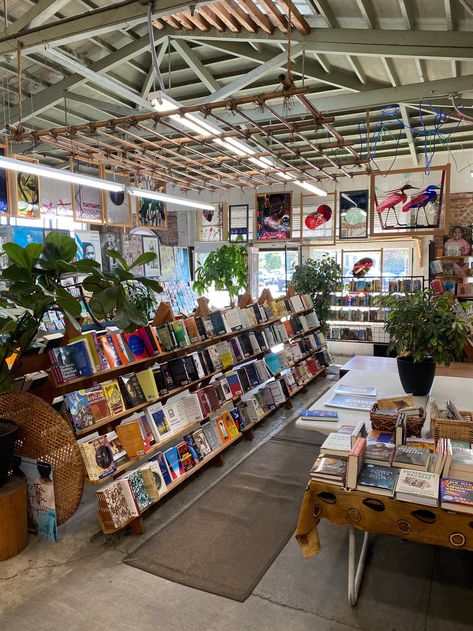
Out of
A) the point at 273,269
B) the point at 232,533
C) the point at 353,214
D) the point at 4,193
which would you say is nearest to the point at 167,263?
the point at 273,269

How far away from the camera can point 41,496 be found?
10.9ft

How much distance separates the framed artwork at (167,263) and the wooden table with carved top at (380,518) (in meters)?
9.93

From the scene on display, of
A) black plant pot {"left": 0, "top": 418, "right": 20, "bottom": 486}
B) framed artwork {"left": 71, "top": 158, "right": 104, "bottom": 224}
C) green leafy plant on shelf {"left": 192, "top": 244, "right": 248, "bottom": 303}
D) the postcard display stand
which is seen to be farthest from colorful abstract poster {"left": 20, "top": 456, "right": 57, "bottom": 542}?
green leafy plant on shelf {"left": 192, "top": 244, "right": 248, "bottom": 303}

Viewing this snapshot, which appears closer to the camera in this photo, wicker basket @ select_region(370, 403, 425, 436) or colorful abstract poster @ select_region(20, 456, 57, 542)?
wicker basket @ select_region(370, 403, 425, 436)

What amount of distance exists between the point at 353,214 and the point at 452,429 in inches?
324

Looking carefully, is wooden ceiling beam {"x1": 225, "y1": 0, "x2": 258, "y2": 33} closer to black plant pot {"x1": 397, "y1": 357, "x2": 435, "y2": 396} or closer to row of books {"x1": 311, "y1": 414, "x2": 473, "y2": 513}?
black plant pot {"x1": 397, "y1": 357, "x2": 435, "y2": 396}

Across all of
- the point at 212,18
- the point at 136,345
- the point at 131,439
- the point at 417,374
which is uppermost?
the point at 212,18

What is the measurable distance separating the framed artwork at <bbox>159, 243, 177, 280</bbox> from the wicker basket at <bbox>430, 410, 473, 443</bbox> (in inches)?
383

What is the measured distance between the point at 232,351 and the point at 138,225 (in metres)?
6.16

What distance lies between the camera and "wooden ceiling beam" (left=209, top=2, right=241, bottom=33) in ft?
16.4

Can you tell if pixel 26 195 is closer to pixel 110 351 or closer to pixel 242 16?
pixel 242 16

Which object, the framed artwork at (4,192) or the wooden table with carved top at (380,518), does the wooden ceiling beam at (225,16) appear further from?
the wooden table with carved top at (380,518)

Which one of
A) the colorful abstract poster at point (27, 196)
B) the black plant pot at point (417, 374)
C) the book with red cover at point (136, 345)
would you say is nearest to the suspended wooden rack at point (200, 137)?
the colorful abstract poster at point (27, 196)

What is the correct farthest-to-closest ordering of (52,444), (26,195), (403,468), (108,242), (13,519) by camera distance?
(108,242), (26,195), (52,444), (13,519), (403,468)
